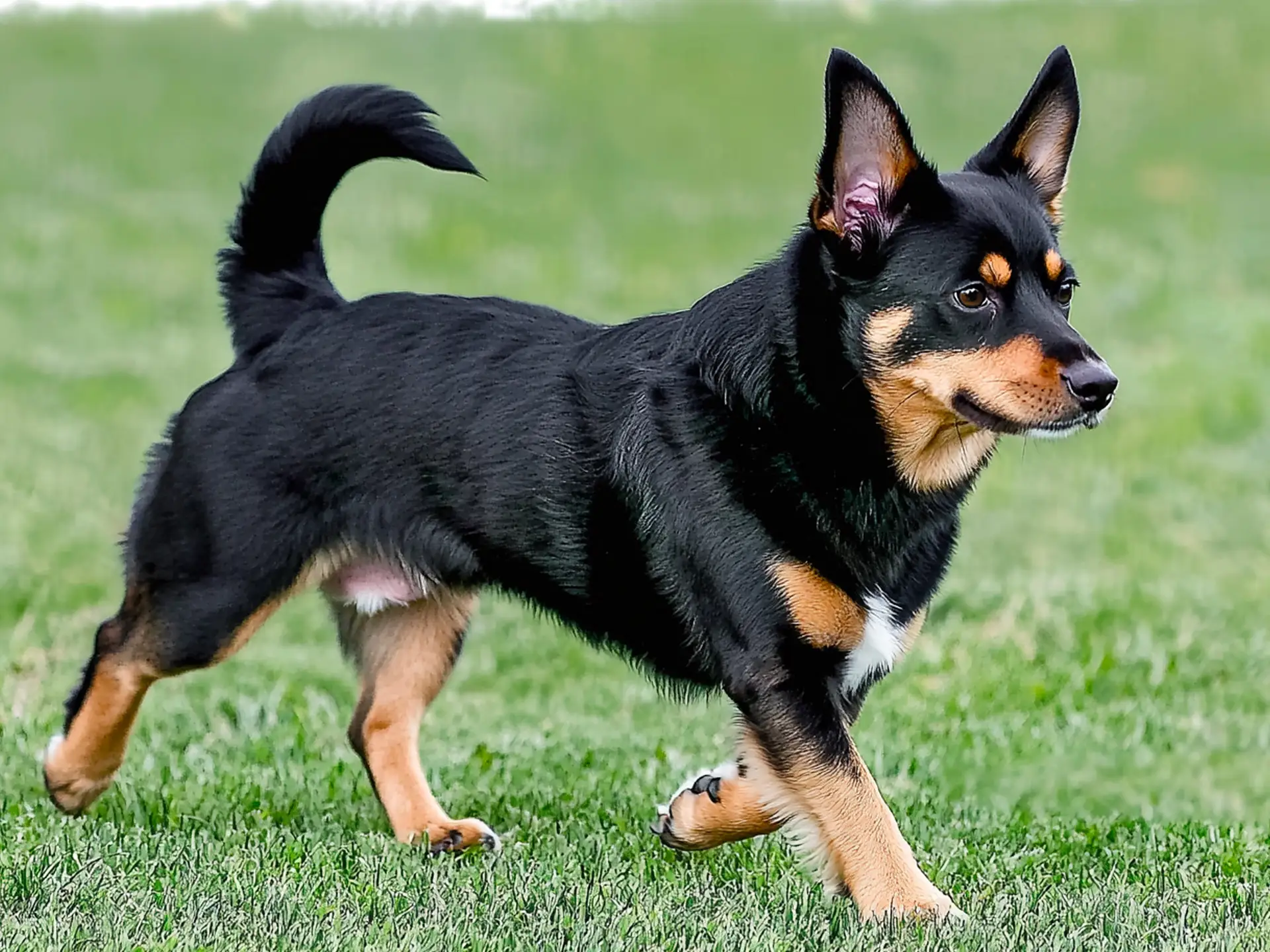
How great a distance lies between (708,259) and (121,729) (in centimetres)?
1320

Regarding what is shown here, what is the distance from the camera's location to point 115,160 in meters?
20.4

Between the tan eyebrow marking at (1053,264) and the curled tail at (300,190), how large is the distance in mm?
1637

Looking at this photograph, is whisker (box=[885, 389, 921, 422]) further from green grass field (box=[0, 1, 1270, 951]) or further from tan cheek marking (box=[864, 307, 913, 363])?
green grass field (box=[0, 1, 1270, 951])

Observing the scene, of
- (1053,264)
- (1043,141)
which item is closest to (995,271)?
(1053,264)

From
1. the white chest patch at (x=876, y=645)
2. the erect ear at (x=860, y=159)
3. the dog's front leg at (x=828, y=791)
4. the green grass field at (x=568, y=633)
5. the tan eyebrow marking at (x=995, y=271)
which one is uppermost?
the erect ear at (x=860, y=159)

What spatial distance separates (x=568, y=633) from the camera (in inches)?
292

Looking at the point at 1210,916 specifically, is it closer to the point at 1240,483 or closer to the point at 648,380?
the point at 648,380

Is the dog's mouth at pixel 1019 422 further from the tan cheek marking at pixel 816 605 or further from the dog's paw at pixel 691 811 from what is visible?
the dog's paw at pixel 691 811

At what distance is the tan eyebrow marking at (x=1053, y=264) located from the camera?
420 cm

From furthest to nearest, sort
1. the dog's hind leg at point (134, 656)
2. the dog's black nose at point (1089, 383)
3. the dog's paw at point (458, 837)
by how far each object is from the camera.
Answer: the dog's paw at point (458, 837) → the dog's hind leg at point (134, 656) → the dog's black nose at point (1089, 383)

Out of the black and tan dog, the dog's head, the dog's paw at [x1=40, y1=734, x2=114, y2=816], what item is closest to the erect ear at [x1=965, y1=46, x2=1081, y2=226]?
the black and tan dog

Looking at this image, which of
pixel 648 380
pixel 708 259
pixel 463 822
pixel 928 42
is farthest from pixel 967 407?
pixel 928 42

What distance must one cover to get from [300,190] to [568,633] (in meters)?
2.88

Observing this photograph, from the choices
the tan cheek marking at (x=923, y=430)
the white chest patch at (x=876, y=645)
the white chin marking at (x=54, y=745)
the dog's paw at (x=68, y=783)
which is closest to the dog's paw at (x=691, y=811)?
the white chest patch at (x=876, y=645)
